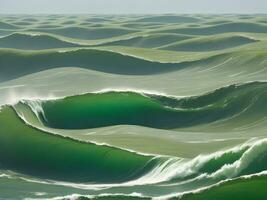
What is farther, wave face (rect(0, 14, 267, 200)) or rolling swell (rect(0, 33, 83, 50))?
rolling swell (rect(0, 33, 83, 50))

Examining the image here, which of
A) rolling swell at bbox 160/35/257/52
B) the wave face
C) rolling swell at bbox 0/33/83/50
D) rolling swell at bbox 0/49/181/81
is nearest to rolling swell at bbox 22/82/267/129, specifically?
the wave face

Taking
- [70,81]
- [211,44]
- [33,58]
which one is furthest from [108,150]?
[211,44]

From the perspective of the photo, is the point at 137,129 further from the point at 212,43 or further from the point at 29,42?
the point at 29,42

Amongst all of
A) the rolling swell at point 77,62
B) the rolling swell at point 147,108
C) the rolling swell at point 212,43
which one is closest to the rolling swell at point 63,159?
the rolling swell at point 147,108

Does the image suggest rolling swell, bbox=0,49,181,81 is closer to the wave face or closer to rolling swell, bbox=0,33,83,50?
the wave face

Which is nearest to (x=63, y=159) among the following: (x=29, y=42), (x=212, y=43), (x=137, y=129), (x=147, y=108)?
(x=137, y=129)

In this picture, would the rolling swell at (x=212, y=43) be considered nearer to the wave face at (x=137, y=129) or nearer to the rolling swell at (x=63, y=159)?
the wave face at (x=137, y=129)
